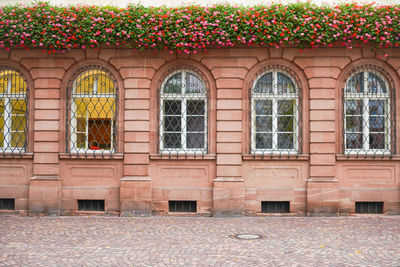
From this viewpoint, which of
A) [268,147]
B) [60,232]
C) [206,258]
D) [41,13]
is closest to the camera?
[206,258]

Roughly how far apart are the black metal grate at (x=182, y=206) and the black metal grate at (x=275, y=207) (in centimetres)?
185

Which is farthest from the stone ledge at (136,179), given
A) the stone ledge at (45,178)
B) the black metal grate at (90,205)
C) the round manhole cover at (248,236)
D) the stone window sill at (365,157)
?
the stone window sill at (365,157)

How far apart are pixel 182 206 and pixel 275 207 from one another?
8.15 ft

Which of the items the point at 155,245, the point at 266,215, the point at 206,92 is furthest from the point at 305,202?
the point at 155,245

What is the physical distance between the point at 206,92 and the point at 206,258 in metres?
5.41

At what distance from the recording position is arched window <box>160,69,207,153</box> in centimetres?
1092

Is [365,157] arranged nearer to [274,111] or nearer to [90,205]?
[274,111]

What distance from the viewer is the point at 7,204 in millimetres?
11000

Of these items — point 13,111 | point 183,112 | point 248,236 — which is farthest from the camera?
point 13,111

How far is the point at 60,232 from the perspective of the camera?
845cm

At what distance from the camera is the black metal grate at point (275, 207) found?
10.7 meters

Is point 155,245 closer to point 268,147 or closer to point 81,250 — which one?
point 81,250

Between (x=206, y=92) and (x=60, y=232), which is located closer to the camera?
(x=60, y=232)

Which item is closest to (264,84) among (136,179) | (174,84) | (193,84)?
(193,84)
